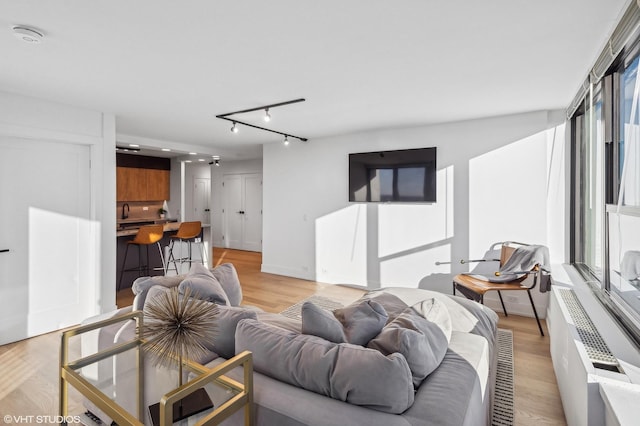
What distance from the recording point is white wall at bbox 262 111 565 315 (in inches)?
157

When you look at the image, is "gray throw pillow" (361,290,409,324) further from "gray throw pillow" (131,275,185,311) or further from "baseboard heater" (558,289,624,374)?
"gray throw pillow" (131,275,185,311)

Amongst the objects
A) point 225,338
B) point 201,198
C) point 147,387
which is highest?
point 201,198

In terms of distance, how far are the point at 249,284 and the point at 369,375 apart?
4471mm

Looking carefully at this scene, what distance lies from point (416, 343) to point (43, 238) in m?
3.94

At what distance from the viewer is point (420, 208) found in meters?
4.73

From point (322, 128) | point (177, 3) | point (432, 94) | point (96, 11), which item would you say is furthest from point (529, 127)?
point (96, 11)

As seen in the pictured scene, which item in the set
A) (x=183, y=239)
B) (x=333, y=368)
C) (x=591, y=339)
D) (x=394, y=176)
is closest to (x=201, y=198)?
(x=183, y=239)

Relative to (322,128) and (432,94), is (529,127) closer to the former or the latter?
(432,94)

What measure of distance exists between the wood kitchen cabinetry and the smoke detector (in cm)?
602

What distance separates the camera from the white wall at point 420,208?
3.98m

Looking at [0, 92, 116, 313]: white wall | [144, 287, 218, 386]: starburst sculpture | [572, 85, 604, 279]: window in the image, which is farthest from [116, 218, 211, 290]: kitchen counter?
[572, 85, 604, 279]: window

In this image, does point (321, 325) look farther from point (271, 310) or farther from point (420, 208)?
point (420, 208)

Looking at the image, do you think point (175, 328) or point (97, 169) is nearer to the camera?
point (175, 328)

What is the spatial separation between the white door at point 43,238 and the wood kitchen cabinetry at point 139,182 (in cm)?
418
